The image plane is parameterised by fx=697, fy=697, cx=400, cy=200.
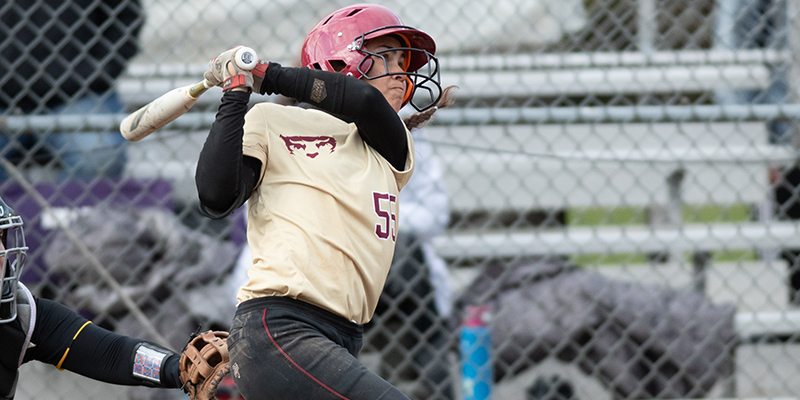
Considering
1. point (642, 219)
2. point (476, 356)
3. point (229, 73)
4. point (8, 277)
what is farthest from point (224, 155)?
point (642, 219)

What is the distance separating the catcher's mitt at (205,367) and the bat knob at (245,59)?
1.94 feet

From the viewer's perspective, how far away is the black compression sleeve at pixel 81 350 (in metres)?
1.65

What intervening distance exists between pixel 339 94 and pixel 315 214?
9.9 inches

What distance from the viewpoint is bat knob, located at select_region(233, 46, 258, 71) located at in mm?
1333

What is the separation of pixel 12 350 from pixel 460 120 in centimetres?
162

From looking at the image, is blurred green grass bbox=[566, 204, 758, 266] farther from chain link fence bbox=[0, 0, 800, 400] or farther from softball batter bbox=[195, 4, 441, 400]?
softball batter bbox=[195, 4, 441, 400]

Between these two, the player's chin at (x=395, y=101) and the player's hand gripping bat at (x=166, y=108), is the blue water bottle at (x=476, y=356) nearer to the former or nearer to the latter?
the player's chin at (x=395, y=101)

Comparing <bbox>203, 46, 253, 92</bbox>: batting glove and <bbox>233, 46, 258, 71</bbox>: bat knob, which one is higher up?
<bbox>233, 46, 258, 71</bbox>: bat knob

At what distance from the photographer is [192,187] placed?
3307 mm

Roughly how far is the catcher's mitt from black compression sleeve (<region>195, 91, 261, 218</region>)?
0.35m

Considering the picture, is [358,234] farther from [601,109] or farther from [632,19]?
[632,19]

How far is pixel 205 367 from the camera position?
4.94 feet

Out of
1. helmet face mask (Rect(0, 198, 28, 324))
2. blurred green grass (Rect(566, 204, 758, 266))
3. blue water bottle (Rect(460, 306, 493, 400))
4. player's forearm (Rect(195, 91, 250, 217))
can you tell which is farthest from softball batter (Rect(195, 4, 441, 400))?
blurred green grass (Rect(566, 204, 758, 266))

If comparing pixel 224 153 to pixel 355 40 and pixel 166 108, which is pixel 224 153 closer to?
pixel 166 108
